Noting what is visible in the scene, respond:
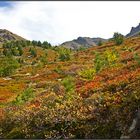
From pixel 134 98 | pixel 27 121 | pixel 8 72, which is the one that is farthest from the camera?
pixel 8 72

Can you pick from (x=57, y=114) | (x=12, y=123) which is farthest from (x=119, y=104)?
(x=12, y=123)

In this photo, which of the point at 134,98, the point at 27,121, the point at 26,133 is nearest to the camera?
the point at 134,98

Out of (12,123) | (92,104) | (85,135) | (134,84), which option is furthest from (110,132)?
(12,123)

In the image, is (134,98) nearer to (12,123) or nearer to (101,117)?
(101,117)

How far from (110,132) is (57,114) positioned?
11.9 ft

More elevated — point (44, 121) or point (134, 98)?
point (134, 98)

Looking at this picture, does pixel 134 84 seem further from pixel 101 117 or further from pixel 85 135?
pixel 85 135

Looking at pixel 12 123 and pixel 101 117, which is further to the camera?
pixel 12 123

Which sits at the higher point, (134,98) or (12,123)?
(134,98)

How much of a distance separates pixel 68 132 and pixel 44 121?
6.33ft

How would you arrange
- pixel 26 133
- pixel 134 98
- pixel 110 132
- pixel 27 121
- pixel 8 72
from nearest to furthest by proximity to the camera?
1. pixel 110 132
2. pixel 134 98
3. pixel 26 133
4. pixel 27 121
5. pixel 8 72

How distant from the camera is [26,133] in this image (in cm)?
1708

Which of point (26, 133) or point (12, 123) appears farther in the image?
point (12, 123)

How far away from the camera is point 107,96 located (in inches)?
Result: 727
